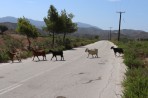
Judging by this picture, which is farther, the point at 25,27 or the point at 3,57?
the point at 25,27

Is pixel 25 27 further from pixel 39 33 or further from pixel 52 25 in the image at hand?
pixel 52 25

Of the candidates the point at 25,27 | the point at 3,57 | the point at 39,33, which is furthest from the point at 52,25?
the point at 3,57

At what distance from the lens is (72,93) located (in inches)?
449

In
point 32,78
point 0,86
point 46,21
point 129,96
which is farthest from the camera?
point 46,21

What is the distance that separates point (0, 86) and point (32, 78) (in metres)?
2.72

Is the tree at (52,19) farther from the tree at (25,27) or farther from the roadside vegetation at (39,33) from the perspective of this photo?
the tree at (25,27)

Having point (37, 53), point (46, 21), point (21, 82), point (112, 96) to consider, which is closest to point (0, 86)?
point (21, 82)

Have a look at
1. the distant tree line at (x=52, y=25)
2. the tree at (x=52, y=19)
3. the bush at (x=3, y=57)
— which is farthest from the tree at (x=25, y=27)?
the bush at (x=3, y=57)

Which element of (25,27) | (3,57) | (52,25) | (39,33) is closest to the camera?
(3,57)

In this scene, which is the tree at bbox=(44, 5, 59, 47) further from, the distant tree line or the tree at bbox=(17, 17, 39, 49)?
the tree at bbox=(17, 17, 39, 49)

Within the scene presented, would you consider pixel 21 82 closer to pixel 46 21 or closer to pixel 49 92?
pixel 49 92

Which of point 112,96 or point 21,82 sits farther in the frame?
point 21,82

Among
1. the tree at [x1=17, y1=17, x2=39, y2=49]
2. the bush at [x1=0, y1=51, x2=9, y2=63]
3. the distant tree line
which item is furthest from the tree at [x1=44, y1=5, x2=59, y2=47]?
the bush at [x1=0, y1=51, x2=9, y2=63]

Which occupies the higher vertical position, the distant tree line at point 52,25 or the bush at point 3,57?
the distant tree line at point 52,25
